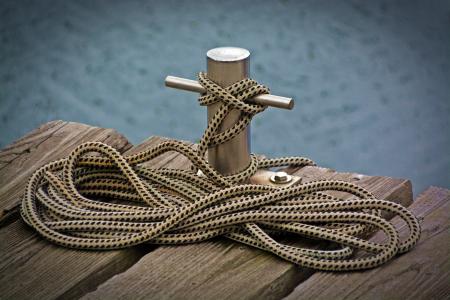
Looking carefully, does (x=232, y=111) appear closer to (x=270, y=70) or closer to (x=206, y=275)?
(x=206, y=275)

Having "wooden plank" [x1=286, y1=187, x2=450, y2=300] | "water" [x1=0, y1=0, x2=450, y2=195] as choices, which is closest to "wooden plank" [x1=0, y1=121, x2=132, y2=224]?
"wooden plank" [x1=286, y1=187, x2=450, y2=300]

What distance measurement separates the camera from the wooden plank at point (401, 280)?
1059mm

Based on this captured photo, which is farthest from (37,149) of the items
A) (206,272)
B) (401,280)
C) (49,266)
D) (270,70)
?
(270,70)

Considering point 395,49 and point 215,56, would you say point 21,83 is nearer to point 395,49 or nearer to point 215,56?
point 395,49

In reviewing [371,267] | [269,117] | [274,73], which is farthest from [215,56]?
[274,73]

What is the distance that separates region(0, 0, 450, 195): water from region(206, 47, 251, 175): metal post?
1699 mm

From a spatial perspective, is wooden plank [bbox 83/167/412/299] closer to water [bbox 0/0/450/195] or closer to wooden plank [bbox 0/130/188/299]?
wooden plank [bbox 0/130/188/299]

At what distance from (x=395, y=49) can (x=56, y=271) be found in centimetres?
288

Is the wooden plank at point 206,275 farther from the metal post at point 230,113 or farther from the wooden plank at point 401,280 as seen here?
the metal post at point 230,113

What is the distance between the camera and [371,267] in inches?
43.9

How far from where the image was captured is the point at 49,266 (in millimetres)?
1155

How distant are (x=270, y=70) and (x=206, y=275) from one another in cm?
250

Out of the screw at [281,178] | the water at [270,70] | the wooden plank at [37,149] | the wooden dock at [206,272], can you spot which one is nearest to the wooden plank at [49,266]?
the wooden dock at [206,272]

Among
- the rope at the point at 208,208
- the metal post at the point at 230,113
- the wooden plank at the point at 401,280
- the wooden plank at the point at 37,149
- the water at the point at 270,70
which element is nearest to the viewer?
the wooden plank at the point at 401,280
